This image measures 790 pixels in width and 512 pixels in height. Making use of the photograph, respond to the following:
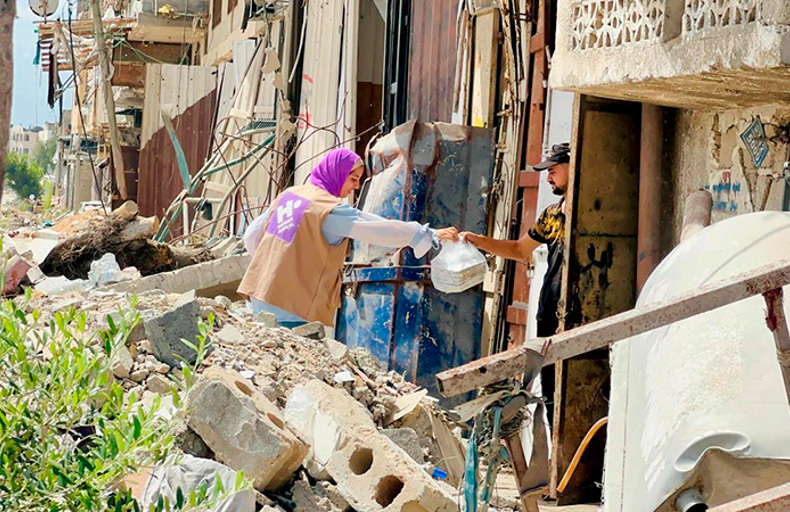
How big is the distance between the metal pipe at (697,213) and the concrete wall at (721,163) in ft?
0.65

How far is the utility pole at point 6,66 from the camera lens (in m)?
2.88

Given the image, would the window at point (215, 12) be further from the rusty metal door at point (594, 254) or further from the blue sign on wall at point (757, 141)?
the blue sign on wall at point (757, 141)

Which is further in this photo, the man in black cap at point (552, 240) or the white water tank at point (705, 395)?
the man in black cap at point (552, 240)

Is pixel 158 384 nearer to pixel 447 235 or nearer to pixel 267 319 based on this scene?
pixel 267 319

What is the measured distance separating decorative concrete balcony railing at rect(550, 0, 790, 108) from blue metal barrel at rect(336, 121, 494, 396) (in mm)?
2686

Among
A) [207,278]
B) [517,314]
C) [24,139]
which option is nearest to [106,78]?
[207,278]

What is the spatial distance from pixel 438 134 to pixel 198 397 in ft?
11.6

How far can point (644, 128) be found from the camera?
591cm

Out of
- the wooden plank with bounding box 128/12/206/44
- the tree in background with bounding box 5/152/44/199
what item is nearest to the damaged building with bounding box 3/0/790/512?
the wooden plank with bounding box 128/12/206/44

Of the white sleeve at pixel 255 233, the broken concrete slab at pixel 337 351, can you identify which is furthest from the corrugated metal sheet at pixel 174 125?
the broken concrete slab at pixel 337 351

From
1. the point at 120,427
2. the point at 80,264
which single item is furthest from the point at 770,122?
the point at 80,264

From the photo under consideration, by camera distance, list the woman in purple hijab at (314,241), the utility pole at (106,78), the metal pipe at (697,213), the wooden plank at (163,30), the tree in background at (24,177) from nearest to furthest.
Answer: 1. the metal pipe at (697,213)
2. the woman in purple hijab at (314,241)
3. the utility pole at (106,78)
4. the wooden plank at (163,30)
5. the tree in background at (24,177)

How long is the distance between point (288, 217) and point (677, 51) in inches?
113

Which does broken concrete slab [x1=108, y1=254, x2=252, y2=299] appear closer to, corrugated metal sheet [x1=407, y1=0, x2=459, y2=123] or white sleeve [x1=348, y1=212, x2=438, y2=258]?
corrugated metal sheet [x1=407, y1=0, x2=459, y2=123]
